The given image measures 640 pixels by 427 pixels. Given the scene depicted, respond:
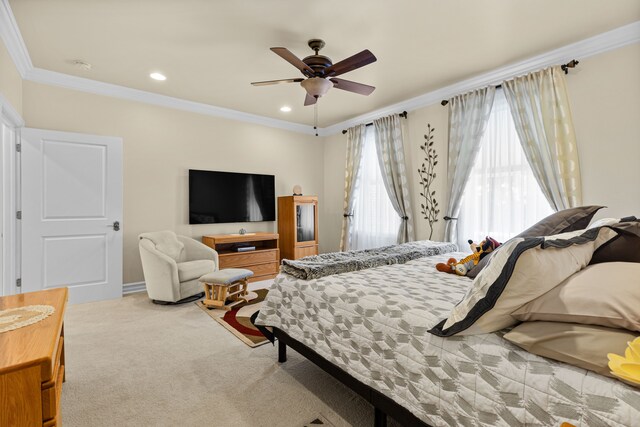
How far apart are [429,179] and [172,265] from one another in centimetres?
350

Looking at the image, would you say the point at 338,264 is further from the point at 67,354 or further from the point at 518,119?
the point at 518,119

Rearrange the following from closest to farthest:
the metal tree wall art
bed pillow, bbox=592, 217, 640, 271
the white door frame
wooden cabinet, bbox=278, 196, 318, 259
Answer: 1. bed pillow, bbox=592, 217, 640, 271
2. the white door frame
3. the metal tree wall art
4. wooden cabinet, bbox=278, 196, 318, 259

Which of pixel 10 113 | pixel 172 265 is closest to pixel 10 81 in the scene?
pixel 10 113

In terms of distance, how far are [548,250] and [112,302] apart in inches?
174

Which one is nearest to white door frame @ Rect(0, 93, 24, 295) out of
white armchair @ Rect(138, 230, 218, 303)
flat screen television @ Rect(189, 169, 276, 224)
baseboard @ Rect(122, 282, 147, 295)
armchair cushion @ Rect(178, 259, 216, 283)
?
baseboard @ Rect(122, 282, 147, 295)

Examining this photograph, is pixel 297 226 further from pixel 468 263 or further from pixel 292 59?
pixel 468 263

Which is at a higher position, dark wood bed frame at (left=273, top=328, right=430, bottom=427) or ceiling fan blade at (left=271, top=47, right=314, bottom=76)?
ceiling fan blade at (left=271, top=47, right=314, bottom=76)

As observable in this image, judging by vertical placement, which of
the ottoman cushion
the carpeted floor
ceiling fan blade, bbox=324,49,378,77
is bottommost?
the carpeted floor

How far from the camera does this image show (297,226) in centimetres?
543

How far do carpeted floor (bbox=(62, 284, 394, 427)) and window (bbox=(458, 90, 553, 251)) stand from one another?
9.01 ft

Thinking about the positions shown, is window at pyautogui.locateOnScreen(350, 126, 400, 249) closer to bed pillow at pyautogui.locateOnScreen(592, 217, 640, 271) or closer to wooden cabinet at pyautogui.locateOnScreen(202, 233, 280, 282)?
wooden cabinet at pyautogui.locateOnScreen(202, 233, 280, 282)

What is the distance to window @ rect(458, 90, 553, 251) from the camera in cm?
349

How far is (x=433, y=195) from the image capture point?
443 cm

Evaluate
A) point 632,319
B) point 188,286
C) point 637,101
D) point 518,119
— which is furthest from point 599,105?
point 188,286
